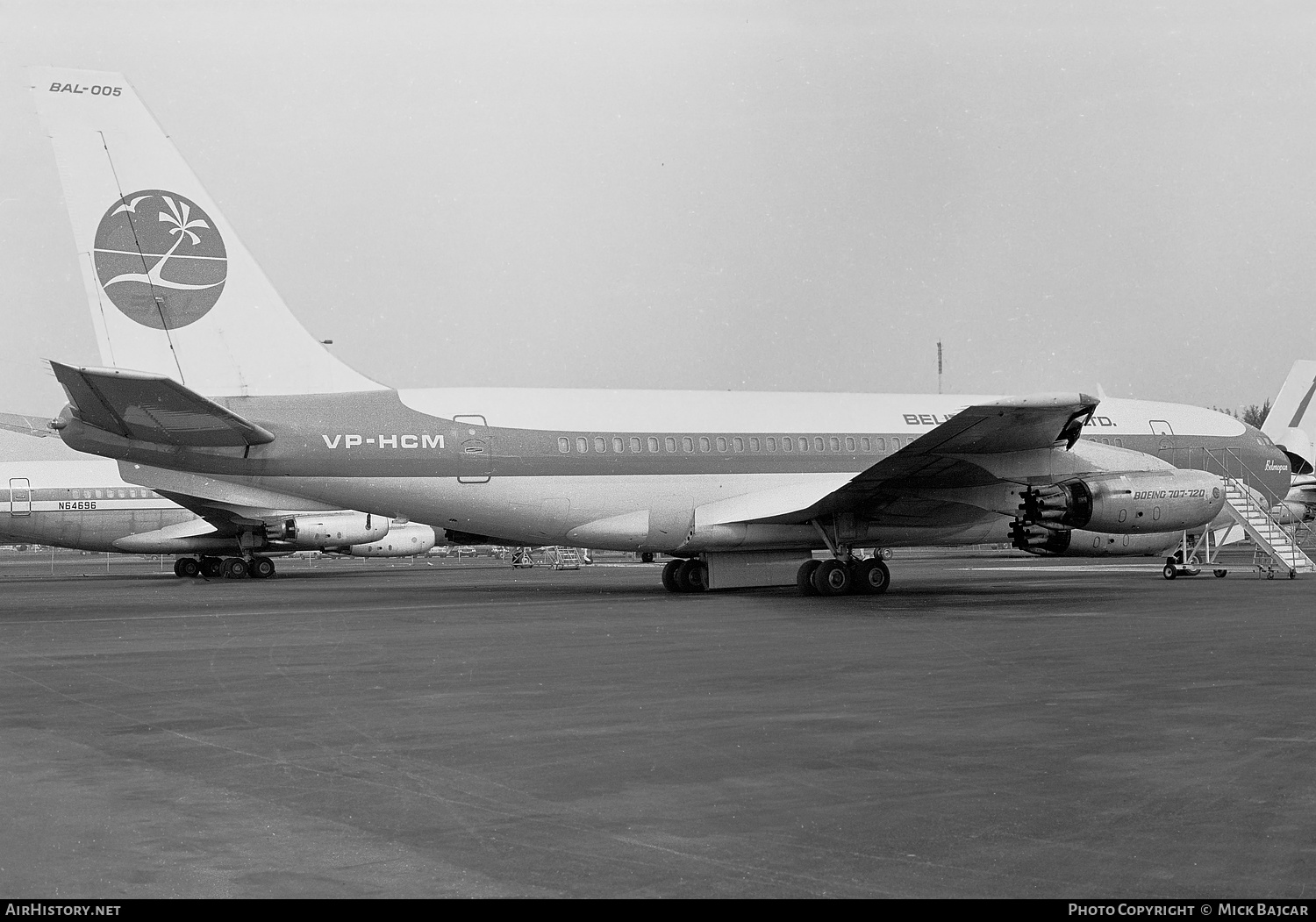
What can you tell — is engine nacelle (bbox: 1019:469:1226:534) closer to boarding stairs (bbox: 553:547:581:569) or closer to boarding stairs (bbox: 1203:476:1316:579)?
boarding stairs (bbox: 1203:476:1316:579)

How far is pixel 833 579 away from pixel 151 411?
11.5m

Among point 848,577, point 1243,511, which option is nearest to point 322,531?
point 848,577

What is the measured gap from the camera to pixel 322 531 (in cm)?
3894

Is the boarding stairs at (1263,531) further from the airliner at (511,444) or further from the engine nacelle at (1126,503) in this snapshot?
the engine nacelle at (1126,503)

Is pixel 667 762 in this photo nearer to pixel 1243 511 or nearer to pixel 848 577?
pixel 848 577

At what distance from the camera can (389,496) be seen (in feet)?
71.5

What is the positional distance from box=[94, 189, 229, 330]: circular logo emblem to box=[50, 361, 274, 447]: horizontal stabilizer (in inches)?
69.5

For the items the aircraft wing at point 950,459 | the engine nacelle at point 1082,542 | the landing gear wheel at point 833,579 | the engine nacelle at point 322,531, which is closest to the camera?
the aircraft wing at point 950,459

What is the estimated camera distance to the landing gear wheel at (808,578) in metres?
23.4

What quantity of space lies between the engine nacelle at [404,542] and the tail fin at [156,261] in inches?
902

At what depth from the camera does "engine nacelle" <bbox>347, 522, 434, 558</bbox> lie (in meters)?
44.3

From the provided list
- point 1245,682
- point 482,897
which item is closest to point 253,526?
point 1245,682

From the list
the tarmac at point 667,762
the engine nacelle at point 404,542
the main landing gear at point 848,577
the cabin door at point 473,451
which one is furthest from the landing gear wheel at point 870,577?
the engine nacelle at point 404,542
